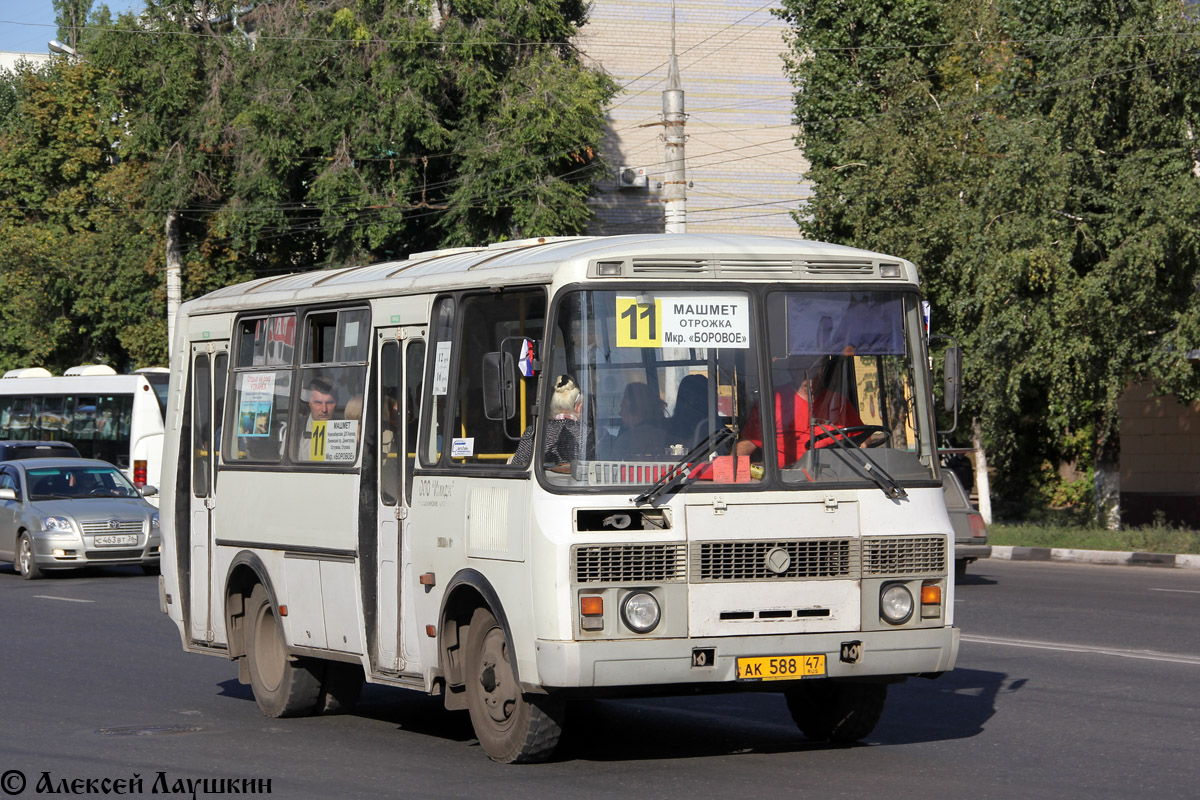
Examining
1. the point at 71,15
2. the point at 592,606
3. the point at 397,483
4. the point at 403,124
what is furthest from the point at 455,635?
the point at 71,15

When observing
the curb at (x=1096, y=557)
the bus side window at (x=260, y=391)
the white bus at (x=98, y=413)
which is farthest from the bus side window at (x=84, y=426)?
the bus side window at (x=260, y=391)

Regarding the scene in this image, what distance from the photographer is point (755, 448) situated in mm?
8320

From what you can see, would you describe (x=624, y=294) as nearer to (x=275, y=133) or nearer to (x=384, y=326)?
(x=384, y=326)

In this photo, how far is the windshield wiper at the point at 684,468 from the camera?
805 cm

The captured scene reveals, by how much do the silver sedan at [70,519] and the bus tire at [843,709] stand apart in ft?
47.4

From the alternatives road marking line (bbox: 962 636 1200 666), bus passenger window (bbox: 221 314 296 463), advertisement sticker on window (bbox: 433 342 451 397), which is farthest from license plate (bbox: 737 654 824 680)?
road marking line (bbox: 962 636 1200 666)

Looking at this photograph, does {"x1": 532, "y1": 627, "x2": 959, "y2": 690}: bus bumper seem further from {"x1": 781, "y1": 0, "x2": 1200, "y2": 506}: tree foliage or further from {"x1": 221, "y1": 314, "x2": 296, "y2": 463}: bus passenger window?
{"x1": 781, "y1": 0, "x2": 1200, "y2": 506}: tree foliage

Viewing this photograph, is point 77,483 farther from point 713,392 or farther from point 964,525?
point 713,392

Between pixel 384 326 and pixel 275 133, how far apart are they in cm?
3382

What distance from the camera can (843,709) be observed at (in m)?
9.16

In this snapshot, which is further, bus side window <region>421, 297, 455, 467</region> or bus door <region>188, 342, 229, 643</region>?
bus door <region>188, 342, 229, 643</region>

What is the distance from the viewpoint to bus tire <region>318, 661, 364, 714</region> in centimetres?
1077

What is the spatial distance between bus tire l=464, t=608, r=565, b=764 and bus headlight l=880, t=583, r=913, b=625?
1651 millimetres

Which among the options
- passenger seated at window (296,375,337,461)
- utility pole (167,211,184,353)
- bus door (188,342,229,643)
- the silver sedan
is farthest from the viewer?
utility pole (167,211,184,353)
